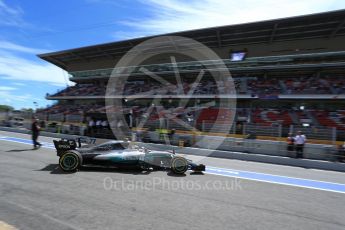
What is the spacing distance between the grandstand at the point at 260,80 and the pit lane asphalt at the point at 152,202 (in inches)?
446

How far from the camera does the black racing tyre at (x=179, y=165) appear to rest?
861 centimetres

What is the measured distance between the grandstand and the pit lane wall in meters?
1.60

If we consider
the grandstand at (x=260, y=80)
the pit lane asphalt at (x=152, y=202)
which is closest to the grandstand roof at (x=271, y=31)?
the grandstand at (x=260, y=80)

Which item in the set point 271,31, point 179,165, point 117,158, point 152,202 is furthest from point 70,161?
point 271,31

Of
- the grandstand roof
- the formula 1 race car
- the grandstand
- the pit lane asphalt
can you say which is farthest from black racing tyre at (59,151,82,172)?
the grandstand roof

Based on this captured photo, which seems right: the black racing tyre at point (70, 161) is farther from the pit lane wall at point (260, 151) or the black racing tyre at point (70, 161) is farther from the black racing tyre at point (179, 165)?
the pit lane wall at point (260, 151)

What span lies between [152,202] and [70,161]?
3.71 metres

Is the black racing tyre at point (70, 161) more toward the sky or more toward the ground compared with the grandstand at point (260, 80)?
more toward the ground

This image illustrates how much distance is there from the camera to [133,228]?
4.29m

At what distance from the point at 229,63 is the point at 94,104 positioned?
20.4 metres

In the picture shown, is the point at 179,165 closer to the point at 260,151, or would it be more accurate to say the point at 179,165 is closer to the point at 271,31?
the point at 260,151

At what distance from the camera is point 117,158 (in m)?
8.44

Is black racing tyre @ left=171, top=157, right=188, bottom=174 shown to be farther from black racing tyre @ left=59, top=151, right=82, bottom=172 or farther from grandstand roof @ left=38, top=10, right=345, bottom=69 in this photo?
grandstand roof @ left=38, top=10, right=345, bottom=69

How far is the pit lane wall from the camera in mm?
13602
